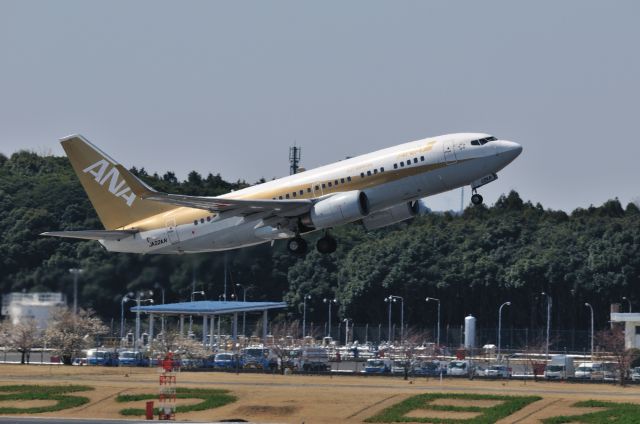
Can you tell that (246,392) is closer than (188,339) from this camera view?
Yes

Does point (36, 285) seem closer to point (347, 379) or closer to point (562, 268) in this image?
point (347, 379)

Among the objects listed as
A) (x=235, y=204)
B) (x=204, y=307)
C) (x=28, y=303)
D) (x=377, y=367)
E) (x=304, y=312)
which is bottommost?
(x=377, y=367)

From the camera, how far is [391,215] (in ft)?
283

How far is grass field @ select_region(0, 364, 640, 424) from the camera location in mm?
81625

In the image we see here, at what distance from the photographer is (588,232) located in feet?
611

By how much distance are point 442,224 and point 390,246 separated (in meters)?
18.8

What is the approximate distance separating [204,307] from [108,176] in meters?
42.3

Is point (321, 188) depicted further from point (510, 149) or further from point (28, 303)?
point (28, 303)

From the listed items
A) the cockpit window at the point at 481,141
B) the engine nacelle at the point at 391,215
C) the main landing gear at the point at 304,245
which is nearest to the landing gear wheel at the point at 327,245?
the main landing gear at the point at 304,245

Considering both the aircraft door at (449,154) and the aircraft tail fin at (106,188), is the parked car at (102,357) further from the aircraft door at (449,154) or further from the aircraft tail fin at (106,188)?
the aircraft door at (449,154)

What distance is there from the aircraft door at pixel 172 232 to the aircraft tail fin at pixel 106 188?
6.54ft

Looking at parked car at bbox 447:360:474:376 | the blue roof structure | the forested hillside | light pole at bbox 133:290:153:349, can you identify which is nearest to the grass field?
light pole at bbox 133:290:153:349

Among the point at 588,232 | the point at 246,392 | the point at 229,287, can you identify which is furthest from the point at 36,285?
the point at 588,232

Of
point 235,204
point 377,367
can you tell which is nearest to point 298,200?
point 235,204
